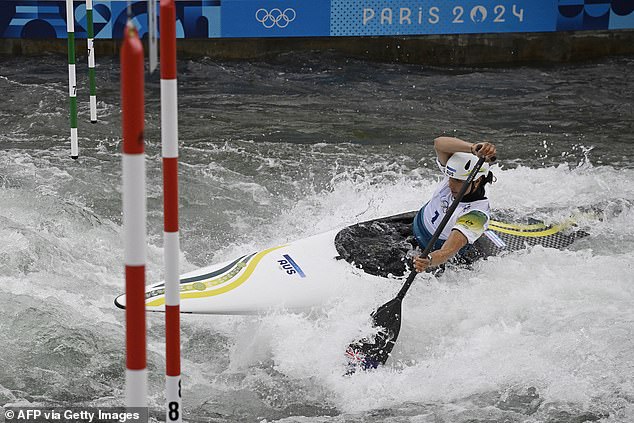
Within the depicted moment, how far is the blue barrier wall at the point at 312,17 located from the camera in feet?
34.4

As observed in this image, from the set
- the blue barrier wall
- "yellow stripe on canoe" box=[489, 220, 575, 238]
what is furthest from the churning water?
the blue barrier wall

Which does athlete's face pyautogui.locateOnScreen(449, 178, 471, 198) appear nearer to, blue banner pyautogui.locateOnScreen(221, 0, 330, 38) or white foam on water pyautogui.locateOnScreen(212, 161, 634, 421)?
white foam on water pyautogui.locateOnScreen(212, 161, 634, 421)

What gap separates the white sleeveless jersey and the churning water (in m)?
0.30

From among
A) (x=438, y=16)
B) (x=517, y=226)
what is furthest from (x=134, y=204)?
(x=438, y=16)

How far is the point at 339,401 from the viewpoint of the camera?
410cm

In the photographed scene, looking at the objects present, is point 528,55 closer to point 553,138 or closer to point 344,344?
point 553,138

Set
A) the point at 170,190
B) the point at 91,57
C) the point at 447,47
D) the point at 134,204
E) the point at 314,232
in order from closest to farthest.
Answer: the point at 134,204, the point at 170,190, the point at 314,232, the point at 91,57, the point at 447,47

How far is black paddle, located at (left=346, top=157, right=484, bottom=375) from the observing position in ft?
14.2

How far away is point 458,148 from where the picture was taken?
4.61 m

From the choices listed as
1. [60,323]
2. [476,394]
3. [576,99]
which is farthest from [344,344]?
[576,99]

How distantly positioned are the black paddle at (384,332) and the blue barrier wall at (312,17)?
655cm

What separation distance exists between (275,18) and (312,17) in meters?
0.43
